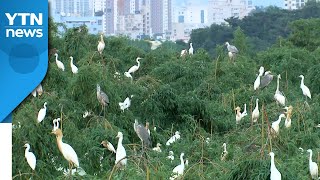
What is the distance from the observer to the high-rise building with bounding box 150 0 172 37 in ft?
220

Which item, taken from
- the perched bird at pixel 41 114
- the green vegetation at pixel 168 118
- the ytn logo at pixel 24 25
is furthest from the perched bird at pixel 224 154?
the ytn logo at pixel 24 25

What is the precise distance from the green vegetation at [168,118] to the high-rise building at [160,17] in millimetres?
53786

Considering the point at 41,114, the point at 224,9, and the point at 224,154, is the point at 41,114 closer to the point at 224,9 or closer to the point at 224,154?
the point at 224,154

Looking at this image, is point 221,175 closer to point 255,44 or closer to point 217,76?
point 217,76

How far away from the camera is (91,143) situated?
555cm

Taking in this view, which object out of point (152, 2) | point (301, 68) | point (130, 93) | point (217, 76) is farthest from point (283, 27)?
point (152, 2)

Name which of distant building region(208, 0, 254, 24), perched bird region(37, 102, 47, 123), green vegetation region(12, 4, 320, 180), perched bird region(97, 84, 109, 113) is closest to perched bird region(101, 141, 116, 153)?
green vegetation region(12, 4, 320, 180)

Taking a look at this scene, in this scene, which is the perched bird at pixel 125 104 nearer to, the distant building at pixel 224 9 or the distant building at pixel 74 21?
the distant building at pixel 74 21

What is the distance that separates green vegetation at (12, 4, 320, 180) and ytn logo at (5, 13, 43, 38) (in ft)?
6.52

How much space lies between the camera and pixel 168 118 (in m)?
8.15

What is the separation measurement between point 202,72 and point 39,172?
5697 mm

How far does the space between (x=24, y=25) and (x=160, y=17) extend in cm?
6797

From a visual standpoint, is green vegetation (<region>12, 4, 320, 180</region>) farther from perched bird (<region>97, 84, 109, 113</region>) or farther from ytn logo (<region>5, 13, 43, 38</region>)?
ytn logo (<region>5, 13, 43, 38</region>)

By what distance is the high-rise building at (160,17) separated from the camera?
220ft
